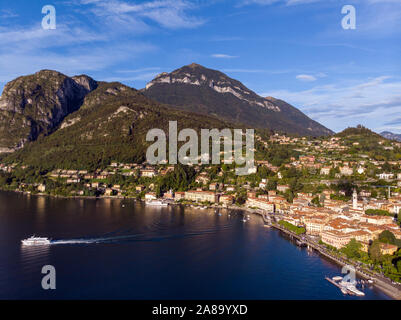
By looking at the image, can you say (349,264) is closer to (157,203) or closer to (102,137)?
(157,203)

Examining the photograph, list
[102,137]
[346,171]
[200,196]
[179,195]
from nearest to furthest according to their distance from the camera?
[200,196] → [346,171] → [179,195] → [102,137]

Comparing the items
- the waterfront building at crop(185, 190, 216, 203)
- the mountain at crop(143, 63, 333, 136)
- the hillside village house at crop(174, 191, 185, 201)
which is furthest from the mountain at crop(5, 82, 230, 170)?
the mountain at crop(143, 63, 333, 136)

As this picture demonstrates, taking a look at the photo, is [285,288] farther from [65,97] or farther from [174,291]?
[65,97]

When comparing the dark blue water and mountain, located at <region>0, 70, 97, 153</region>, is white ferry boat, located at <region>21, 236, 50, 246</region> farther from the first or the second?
mountain, located at <region>0, 70, 97, 153</region>

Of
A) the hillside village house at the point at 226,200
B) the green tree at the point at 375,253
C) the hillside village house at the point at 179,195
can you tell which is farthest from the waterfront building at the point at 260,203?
the green tree at the point at 375,253

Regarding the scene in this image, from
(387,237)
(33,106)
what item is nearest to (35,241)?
(387,237)

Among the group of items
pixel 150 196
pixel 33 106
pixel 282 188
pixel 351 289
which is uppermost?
pixel 33 106
